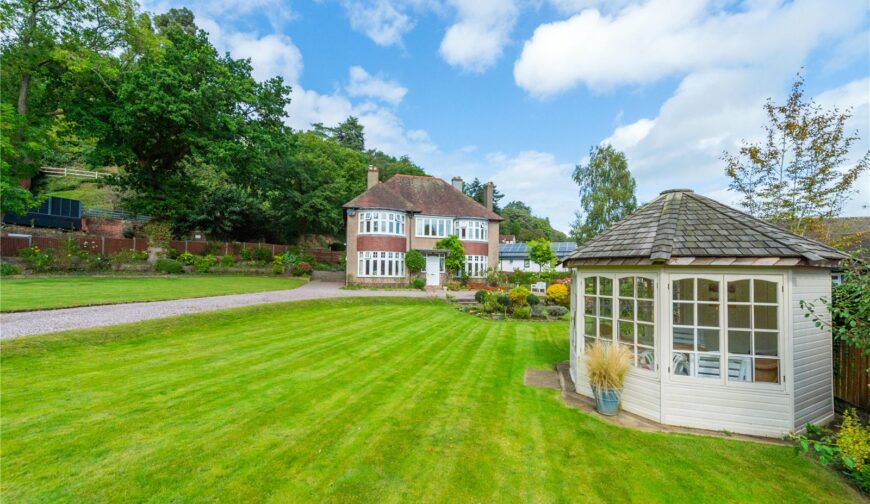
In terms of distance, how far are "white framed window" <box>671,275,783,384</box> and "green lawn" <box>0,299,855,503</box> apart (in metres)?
1.08

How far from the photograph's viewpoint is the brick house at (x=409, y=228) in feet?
90.0

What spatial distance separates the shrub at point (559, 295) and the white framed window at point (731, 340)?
14356 millimetres

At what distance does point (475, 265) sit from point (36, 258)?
2898cm

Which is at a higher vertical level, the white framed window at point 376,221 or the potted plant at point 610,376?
the white framed window at point 376,221

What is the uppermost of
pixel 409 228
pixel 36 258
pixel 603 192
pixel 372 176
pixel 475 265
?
pixel 372 176

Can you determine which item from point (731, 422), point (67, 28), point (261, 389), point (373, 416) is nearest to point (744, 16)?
point (731, 422)

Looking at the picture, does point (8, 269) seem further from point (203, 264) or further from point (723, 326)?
point (723, 326)

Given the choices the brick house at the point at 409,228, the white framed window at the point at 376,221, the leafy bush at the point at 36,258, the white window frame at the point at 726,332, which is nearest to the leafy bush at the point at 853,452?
the white window frame at the point at 726,332

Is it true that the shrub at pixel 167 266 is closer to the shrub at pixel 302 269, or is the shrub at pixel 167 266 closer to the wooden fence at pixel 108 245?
the wooden fence at pixel 108 245

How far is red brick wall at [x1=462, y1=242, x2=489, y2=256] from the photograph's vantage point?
30438mm

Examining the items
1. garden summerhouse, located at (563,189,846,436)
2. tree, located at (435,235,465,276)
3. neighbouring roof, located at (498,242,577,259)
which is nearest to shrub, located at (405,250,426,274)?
tree, located at (435,235,465,276)

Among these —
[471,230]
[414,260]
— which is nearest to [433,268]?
[414,260]

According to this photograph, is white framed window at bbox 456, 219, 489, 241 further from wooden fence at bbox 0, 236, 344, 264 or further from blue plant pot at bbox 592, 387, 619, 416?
blue plant pot at bbox 592, 387, 619, 416

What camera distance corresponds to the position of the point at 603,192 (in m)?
30.1
